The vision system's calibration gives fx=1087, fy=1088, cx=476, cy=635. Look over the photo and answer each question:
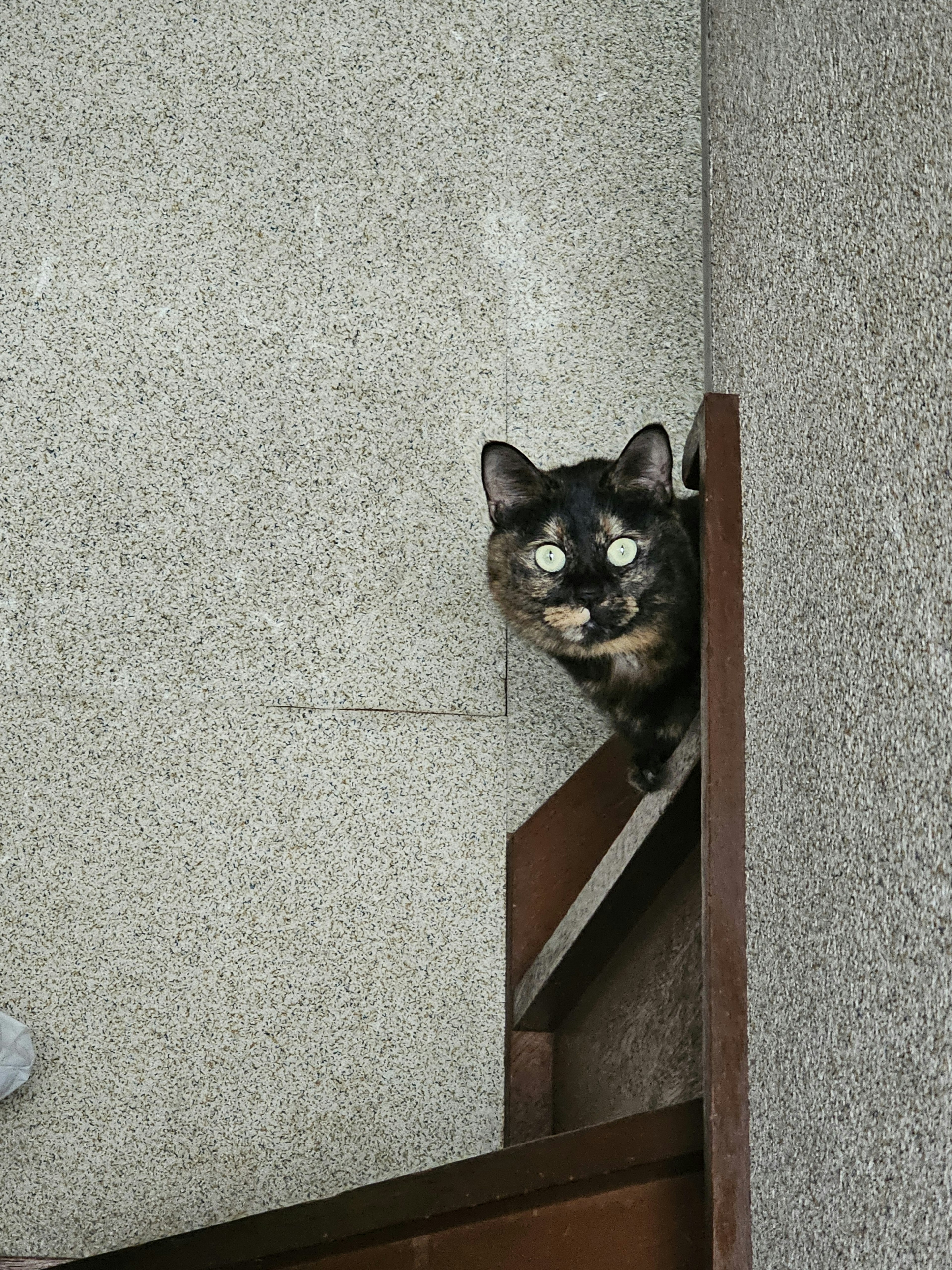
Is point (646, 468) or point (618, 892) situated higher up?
point (646, 468)

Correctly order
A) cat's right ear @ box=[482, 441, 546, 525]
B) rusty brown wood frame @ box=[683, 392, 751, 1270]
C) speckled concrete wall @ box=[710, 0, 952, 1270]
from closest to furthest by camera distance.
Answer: speckled concrete wall @ box=[710, 0, 952, 1270]
rusty brown wood frame @ box=[683, 392, 751, 1270]
cat's right ear @ box=[482, 441, 546, 525]

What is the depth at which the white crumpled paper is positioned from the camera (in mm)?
1766

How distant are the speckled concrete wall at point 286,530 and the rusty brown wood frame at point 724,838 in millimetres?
761

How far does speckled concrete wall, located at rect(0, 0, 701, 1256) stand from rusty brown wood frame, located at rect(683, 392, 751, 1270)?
76 cm

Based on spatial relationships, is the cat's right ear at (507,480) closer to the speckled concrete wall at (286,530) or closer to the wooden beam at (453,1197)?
the speckled concrete wall at (286,530)

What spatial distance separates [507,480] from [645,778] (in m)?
0.53

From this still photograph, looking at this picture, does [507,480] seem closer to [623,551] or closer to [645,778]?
[623,551]

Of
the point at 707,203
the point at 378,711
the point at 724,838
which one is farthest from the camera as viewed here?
the point at 378,711

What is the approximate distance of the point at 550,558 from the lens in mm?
1723

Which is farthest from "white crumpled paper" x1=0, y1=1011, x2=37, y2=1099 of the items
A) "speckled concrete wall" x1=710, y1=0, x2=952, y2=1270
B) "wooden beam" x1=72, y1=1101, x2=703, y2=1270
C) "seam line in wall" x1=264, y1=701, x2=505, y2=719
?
"speckled concrete wall" x1=710, y1=0, x2=952, y2=1270

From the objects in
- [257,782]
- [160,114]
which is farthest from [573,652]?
[160,114]

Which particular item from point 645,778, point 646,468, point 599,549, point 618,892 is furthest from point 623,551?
point 618,892

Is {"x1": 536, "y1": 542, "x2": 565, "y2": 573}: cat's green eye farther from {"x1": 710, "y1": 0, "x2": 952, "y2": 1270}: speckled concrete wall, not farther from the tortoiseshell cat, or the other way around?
{"x1": 710, "y1": 0, "x2": 952, "y2": 1270}: speckled concrete wall

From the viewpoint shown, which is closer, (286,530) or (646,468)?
(646,468)
